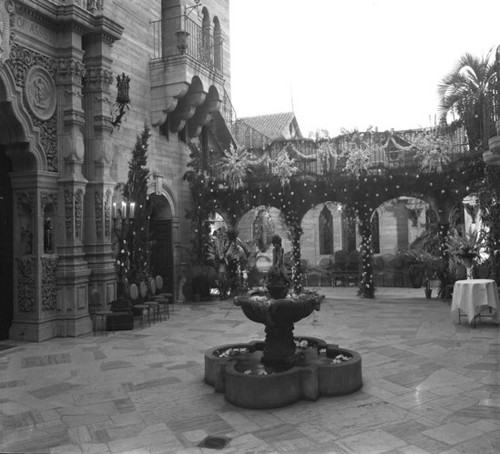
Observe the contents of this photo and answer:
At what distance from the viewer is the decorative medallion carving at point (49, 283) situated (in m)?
9.59

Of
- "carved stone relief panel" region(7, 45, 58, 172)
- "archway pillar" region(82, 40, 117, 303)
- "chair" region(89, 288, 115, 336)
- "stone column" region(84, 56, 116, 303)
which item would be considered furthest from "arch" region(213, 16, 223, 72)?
"chair" region(89, 288, 115, 336)

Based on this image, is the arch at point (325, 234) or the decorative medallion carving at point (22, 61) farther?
the arch at point (325, 234)

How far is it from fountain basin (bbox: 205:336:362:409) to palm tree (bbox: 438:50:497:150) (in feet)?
30.4

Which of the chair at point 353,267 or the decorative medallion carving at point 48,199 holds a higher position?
the decorative medallion carving at point 48,199

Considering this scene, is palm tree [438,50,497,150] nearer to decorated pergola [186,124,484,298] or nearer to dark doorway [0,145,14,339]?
decorated pergola [186,124,484,298]

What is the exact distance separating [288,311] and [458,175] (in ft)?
32.6

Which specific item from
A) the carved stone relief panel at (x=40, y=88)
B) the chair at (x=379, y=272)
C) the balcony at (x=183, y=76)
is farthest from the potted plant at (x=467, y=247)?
the carved stone relief panel at (x=40, y=88)

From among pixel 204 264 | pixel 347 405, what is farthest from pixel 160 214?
pixel 347 405

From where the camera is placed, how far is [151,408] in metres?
5.50

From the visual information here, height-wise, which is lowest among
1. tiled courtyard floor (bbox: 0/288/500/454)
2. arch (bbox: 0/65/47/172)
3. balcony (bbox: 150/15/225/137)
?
tiled courtyard floor (bbox: 0/288/500/454)

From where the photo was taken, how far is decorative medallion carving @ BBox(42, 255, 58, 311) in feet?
31.4

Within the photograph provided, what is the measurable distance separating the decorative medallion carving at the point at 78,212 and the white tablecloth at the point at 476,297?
7.74 meters

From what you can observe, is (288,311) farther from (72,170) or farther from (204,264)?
(204,264)

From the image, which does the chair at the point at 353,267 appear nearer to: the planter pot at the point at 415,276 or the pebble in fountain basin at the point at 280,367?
the planter pot at the point at 415,276
